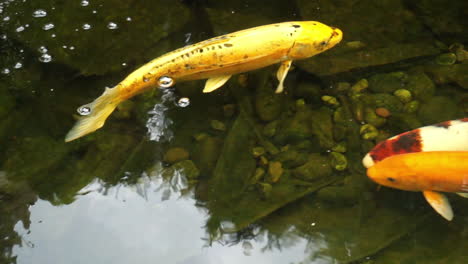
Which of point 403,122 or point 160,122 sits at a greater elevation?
point 403,122

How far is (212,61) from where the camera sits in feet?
7.72

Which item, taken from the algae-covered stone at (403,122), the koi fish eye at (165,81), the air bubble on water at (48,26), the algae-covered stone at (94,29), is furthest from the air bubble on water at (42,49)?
the algae-covered stone at (403,122)

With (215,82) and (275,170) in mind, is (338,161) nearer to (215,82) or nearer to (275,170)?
(275,170)

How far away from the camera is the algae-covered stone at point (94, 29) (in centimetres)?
273

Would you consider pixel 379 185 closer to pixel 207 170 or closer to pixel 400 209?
pixel 400 209

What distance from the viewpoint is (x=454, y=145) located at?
2260mm

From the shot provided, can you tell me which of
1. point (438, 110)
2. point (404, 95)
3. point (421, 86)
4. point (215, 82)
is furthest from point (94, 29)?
point (438, 110)

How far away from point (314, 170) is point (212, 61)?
869 mm

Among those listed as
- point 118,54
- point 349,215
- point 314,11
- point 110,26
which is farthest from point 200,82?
point 349,215

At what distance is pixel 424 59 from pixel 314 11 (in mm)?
833

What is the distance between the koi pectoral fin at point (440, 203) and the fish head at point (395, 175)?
56mm

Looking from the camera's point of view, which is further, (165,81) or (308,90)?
(308,90)

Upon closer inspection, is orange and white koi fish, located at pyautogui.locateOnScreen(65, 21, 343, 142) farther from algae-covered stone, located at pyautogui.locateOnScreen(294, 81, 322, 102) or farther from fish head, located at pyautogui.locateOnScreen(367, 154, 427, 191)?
fish head, located at pyautogui.locateOnScreen(367, 154, 427, 191)

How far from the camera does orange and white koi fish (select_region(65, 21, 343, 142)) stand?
226cm
